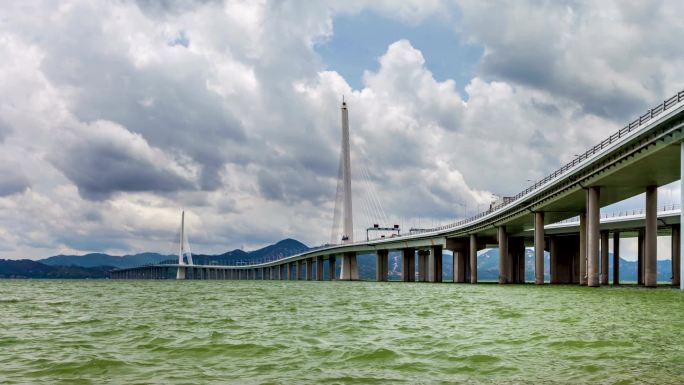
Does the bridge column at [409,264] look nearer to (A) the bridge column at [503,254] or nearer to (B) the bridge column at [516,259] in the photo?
(B) the bridge column at [516,259]

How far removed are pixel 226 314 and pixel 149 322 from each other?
576 cm

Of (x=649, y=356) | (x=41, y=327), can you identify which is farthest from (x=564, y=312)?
(x=41, y=327)

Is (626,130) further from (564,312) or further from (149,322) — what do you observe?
(149,322)

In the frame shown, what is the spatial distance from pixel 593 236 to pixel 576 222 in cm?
5399

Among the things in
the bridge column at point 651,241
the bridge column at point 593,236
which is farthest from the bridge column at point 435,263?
the bridge column at point 651,241

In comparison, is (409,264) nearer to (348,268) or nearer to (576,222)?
(348,268)

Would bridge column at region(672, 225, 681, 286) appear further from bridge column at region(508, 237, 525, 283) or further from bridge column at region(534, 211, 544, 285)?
bridge column at region(508, 237, 525, 283)

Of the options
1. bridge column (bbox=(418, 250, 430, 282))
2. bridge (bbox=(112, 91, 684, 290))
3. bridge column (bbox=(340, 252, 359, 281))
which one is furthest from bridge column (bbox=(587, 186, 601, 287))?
bridge column (bbox=(340, 252, 359, 281))

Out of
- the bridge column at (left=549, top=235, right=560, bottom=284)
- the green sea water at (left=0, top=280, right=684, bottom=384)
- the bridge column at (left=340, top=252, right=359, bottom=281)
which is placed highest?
the green sea water at (left=0, top=280, right=684, bottom=384)

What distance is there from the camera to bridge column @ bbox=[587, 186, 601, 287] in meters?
77.0

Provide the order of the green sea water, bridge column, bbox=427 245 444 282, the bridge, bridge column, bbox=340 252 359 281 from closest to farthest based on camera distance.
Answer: the green sea water < the bridge < bridge column, bbox=427 245 444 282 < bridge column, bbox=340 252 359 281

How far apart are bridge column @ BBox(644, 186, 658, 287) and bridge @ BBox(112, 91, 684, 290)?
0.10m

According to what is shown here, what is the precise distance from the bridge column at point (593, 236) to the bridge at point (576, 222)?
11 cm

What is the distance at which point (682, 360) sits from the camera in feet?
51.9
